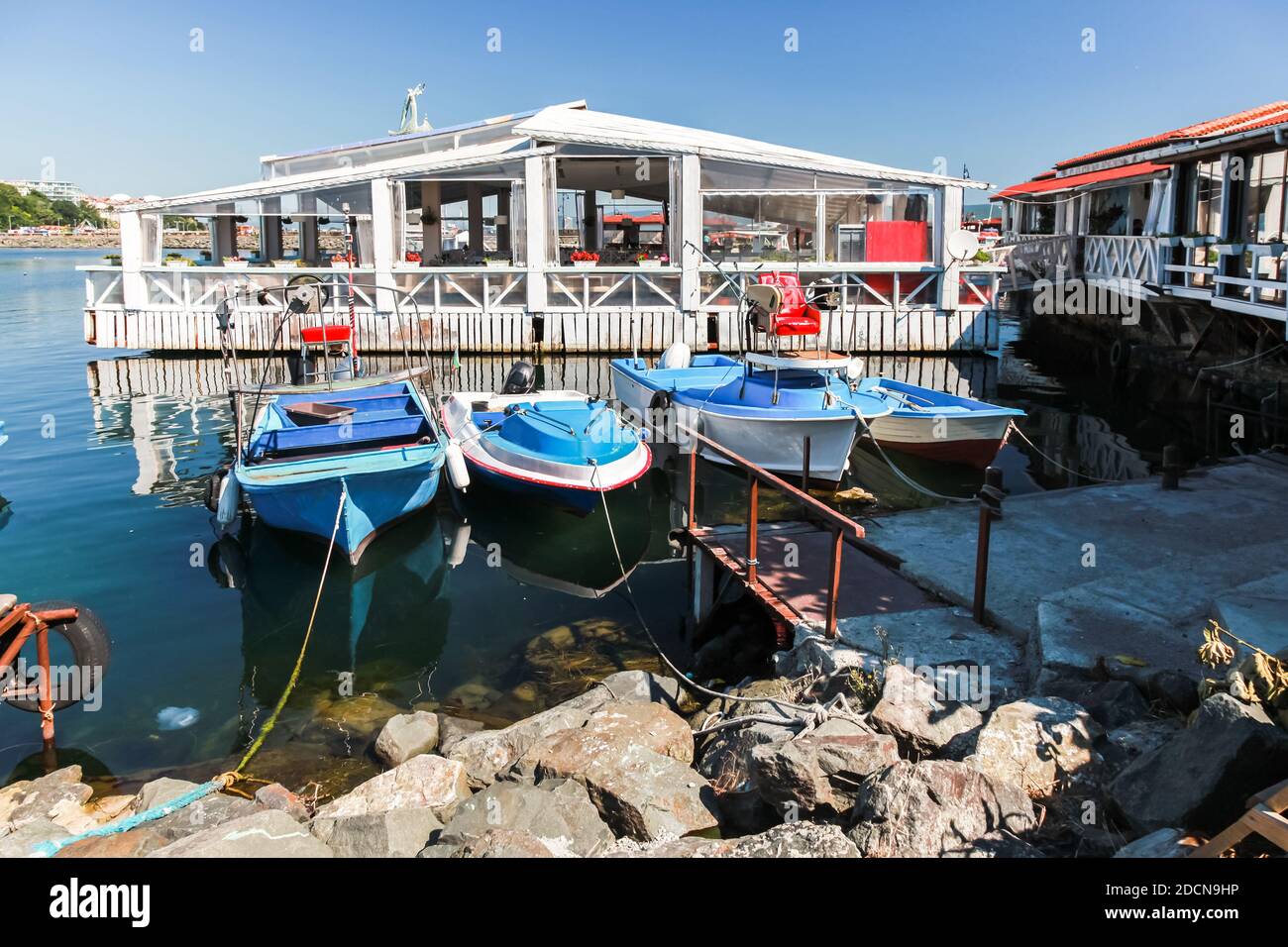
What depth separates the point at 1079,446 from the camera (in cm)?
1900

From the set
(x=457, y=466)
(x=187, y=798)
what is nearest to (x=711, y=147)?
(x=457, y=466)

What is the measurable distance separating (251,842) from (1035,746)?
4.35 meters

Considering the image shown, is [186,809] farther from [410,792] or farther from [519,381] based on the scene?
[519,381]

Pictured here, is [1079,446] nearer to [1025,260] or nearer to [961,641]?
[961,641]

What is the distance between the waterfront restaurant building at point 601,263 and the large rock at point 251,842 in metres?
21.0

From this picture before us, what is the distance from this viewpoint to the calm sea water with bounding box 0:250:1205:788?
8633 mm

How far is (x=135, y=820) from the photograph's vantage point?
21.4 ft

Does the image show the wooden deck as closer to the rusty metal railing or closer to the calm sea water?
the rusty metal railing

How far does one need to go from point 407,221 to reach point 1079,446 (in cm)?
1936

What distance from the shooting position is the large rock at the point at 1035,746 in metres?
5.42

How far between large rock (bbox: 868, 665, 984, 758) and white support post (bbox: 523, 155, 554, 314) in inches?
831

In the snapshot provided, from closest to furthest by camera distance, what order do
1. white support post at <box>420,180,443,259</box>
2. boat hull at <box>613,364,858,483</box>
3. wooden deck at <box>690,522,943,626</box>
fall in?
wooden deck at <box>690,522,943,626</box>
boat hull at <box>613,364,858,483</box>
white support post at <box>420,180,443,259</box>

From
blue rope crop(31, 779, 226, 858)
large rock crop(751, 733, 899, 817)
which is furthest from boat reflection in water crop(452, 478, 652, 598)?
large rock crop(751, 733, 899, 817)
